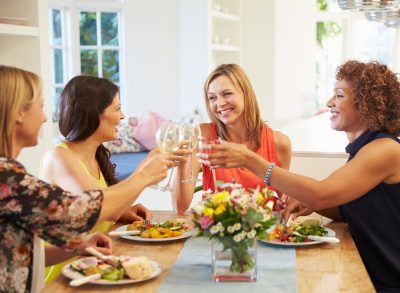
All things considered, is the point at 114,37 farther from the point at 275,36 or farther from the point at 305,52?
the point at 305,52

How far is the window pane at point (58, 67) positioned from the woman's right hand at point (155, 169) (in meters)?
4.09

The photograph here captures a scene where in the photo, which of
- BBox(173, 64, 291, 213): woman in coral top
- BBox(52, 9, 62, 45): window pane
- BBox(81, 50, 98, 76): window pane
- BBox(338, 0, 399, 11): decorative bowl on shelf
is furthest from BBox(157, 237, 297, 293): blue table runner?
BBox(81, 50, 98, 76): window pane

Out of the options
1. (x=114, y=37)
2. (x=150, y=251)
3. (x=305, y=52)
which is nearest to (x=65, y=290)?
(x=150, y=251)

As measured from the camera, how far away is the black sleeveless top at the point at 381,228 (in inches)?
87.4

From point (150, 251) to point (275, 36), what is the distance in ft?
17.5

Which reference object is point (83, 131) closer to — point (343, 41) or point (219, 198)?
point (219, 198)

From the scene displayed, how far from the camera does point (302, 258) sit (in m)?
1.92

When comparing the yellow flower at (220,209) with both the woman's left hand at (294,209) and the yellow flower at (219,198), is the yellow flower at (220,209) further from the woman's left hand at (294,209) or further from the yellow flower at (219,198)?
the woman's left hand at (294,209)

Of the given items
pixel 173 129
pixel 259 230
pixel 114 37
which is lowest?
pixel 259 230

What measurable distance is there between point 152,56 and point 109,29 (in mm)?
471

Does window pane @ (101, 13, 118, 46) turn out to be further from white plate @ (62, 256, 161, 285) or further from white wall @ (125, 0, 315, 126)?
white plate @ (62, 256, 161, 285)

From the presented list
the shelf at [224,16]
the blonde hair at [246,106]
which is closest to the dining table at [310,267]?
the blonde hair at [246,106]

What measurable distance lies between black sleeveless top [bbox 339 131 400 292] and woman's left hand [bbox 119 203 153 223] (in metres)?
0.75

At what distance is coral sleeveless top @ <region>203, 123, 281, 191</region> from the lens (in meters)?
2.77
